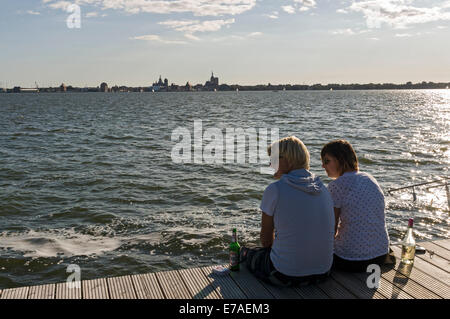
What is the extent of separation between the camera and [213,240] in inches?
336

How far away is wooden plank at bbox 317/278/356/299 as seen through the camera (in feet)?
13.3

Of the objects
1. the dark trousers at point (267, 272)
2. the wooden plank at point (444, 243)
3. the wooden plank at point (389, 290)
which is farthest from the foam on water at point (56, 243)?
the wooden plank at point (444, 243)

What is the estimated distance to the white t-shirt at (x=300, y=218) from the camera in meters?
3.88

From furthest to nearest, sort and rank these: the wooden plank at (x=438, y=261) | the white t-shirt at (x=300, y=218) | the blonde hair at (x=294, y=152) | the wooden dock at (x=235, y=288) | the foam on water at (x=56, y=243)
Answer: the foam on water at (x=56, y=243) → the wooden plank at (x=438, y=261) → the wooden dock at (x=235, y=288) → the blonde hair at (x=294, y=152) → the white t-shirt at (x=300, y=218)

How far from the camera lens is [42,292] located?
4141mm

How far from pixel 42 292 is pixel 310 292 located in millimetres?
2686

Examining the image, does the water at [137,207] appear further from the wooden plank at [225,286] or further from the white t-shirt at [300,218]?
the white t-shirt at [300,218]

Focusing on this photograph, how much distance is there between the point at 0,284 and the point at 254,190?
7.44 m

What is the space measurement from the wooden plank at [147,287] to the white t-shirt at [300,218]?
1.30 m

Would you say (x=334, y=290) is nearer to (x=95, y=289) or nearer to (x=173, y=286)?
(x=173, y=286)

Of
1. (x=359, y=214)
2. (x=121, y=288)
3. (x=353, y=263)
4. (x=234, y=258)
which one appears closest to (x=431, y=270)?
(x=353, y=263)

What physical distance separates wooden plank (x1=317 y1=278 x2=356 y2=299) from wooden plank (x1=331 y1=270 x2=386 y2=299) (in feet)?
0.17

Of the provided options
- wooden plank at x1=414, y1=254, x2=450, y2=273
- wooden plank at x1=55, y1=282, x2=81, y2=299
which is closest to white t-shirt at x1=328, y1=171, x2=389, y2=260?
wooden plank at x1=414, y1=254, x2=450, y2=273
